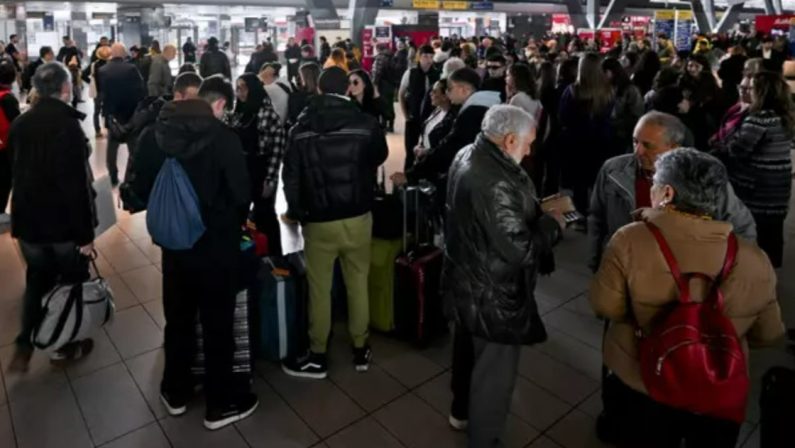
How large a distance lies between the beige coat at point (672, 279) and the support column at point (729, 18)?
32236 millimetres

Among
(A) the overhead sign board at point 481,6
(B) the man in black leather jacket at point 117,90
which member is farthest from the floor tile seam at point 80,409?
(A) the overhead sign board at point 481,6

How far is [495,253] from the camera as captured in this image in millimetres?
1962

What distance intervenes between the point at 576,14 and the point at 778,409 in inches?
1065

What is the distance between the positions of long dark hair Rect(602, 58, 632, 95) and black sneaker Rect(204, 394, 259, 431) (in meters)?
3.75

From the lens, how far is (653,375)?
5.11 feet

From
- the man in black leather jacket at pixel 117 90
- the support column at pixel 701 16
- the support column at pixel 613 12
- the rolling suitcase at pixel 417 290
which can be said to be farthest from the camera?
the support column at pixel 701 16

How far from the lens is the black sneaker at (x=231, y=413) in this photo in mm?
2482

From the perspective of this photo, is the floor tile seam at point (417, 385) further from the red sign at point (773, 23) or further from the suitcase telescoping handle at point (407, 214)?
the red sign at point (773, 23)

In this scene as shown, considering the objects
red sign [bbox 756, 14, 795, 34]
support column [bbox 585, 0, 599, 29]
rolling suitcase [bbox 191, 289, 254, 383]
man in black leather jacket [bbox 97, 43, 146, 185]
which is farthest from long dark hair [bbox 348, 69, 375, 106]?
support column [bbox 585, 0, 599, 29]

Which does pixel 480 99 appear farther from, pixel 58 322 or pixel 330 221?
pixel 58 322

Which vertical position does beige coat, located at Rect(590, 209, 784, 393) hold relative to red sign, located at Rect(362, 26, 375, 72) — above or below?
below

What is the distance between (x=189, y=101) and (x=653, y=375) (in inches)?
73.3

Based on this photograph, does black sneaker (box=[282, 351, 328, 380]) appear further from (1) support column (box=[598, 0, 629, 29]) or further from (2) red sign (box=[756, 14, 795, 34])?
(1) support column (box=[598, 0, 629, 29])

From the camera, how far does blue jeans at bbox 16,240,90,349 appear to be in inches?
114
